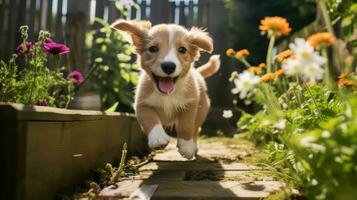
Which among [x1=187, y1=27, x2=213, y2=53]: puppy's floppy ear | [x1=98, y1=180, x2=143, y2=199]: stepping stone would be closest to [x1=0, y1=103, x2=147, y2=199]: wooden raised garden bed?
[x1=98, y1=180, x2=143, y2=199]: stepping stone

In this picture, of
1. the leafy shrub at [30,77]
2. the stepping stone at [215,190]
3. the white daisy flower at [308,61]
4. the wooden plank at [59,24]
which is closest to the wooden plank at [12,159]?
the stepping stone at [215,190]

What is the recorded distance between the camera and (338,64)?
3.99m

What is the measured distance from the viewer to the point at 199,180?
260 centimetres

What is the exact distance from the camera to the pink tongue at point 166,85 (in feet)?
10.9

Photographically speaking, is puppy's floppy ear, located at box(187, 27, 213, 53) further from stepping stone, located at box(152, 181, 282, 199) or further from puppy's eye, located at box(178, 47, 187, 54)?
stepping stone, located at box(152, 181, 282, 199)

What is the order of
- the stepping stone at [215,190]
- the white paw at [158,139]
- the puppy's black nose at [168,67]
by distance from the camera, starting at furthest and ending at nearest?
the puppy's black nose at [168,67] → the white paw at [158,139] → the stepping stone at [215,190]

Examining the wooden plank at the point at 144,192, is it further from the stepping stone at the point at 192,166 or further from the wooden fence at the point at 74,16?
the wooden fence at the point at 74,16

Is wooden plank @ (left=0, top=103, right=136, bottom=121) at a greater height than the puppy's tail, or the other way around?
the puppy's tail

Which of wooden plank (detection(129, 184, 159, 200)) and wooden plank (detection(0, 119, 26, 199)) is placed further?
wooden plank (detection(129, 184, 159, 200))

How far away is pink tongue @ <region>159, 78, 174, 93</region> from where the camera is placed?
10.9ft

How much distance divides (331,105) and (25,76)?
5.53ft

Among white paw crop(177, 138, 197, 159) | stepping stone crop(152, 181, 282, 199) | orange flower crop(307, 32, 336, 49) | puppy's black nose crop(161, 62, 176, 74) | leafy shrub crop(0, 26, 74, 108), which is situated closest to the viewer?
orange flower crop(307, 32, 336, 49)

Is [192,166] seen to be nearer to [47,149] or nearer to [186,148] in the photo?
[186,148]

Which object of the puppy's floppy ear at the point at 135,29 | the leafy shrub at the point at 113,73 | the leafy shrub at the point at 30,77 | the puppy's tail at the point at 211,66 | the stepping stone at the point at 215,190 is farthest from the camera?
the leafy shrub at the point at 113,73
